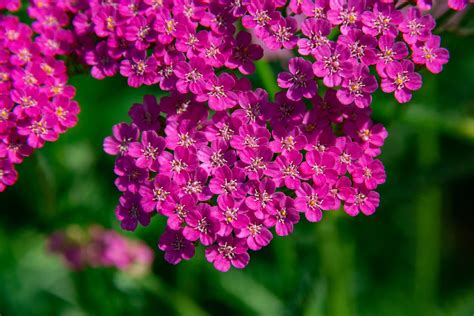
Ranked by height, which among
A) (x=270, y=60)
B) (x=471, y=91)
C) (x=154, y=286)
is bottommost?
(x=154, y=286)

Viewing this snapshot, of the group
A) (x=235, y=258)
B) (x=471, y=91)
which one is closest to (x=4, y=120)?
(x=235, y=258)

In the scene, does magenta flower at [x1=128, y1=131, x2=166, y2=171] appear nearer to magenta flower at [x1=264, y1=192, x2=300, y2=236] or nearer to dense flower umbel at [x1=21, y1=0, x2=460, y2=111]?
dense flower umbel at [x1=21, y1=0, x2=460, y2=111]

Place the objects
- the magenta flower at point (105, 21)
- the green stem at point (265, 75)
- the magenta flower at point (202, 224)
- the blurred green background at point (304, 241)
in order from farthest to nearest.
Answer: the blurred green background at point (304, 241)
the green stem at point (265, 75)
the magenta flower at point (105, 21)
the magenta flower at point (202, 224)

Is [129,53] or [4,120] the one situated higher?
[129,53]

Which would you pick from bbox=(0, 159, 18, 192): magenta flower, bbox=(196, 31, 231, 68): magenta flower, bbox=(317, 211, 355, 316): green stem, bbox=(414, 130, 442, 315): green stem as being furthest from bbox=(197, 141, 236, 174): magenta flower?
bbox=(414, 130, 442, 315): green stem

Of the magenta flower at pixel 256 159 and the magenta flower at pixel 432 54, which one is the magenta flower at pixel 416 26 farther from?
the magenta flower at pixel 256 159

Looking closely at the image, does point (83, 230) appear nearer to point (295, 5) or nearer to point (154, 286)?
point (154, 286)

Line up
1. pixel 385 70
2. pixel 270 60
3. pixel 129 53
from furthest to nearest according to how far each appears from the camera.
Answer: pixel 270 60 → pixel 129 53 → pixel 385 70

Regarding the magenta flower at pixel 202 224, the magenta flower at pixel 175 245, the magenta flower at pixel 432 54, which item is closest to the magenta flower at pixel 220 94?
the magenta flower at pixel 202 224
